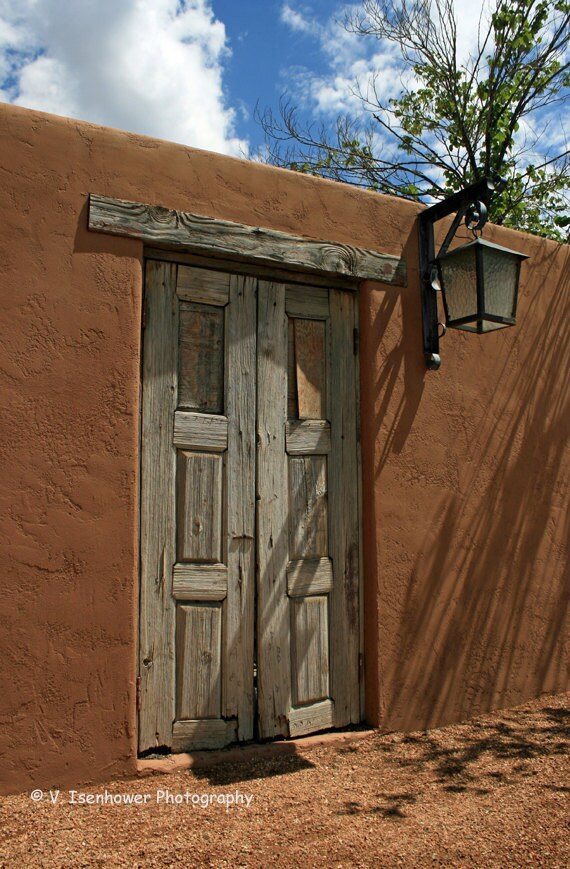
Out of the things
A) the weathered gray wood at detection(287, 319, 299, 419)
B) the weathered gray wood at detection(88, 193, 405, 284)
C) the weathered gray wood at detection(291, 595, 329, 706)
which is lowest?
the weathered gray wood at detection(291, 595, 329, 706)

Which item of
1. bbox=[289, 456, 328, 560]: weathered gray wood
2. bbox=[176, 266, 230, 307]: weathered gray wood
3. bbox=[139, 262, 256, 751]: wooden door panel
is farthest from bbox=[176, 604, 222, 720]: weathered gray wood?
bbox=[176, 266, 230, 307]: weathered gray wood

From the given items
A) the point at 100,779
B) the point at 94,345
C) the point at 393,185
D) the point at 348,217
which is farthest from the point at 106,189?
the point at 393,185

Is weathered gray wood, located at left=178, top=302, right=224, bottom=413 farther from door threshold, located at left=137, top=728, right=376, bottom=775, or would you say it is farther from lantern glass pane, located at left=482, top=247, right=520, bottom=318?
door threshold, located at left=137, top=728, right=376, bottom=775

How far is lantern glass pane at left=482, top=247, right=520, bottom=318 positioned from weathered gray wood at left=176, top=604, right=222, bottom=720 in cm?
205

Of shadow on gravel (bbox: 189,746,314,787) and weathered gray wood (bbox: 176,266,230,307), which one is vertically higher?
weathered gray wood (bbox: 176,266,230,307)

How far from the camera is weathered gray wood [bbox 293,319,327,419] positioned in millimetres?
3818

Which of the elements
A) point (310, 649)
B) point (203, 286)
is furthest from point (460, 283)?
point (310, 649)

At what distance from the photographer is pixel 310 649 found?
3697 millimetres

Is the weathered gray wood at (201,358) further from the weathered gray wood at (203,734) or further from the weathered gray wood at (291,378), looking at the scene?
the weathered gray wood at (203,734)

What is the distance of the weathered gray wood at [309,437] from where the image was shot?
12.3ft

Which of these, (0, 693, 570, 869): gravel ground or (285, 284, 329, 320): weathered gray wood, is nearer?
(0, 693, 570, 869): gravel ground

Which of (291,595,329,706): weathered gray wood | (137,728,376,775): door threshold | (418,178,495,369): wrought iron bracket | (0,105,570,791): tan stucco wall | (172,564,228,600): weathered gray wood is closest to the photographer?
(0,105,570,791): tan stucco wall

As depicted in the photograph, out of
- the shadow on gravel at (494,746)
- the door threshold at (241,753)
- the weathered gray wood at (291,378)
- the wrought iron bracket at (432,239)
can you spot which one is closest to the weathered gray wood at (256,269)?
the weathered gray wood at (291,378)

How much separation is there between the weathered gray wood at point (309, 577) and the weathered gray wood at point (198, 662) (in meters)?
0.44
